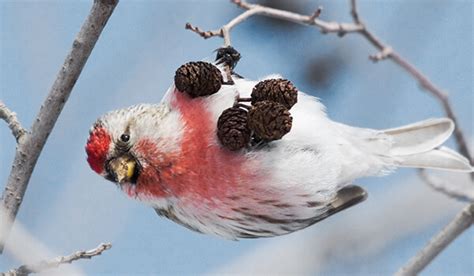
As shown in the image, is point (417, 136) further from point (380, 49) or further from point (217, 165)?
point (217, 165)

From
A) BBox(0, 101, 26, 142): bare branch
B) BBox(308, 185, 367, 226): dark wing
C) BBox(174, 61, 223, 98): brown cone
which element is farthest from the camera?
BBox(308, 185, 367, 226): dark wing

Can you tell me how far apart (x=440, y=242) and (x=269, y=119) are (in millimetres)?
517

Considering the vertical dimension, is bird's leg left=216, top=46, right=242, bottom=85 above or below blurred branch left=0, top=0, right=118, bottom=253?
above

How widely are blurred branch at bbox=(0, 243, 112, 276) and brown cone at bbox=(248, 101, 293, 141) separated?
17.7 inches

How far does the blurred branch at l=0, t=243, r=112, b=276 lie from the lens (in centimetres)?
161

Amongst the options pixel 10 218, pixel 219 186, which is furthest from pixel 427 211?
pixel 10 218

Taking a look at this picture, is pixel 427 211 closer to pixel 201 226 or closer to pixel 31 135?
pixel 201 226

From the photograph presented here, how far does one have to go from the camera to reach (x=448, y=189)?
82.0 inches

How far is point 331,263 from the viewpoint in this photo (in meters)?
2.11

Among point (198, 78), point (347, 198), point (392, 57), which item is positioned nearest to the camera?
point (198, 78)

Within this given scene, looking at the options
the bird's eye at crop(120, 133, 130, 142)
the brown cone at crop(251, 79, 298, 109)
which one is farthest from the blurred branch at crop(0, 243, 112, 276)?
the brown cone at crop(251, 79, 298, 109)

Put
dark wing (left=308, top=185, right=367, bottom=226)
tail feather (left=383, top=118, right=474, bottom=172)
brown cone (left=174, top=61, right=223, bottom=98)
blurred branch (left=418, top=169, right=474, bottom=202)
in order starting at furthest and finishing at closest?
1. tail feather (left=383, top=118, right=474, bottom=172)
2. dark wing (left=308, top=185, right=367, bottom=226)
3. blurred branch (left=418, top=169, right=474, bottom=202)
4. brown cone (left=174, top=61, right=223, bottom=98)

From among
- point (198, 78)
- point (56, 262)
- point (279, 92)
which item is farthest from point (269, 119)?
point (56, 262)

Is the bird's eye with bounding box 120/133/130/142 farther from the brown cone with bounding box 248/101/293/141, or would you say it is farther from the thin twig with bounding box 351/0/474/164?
the thin twig with bounding box 351/0/474/164
